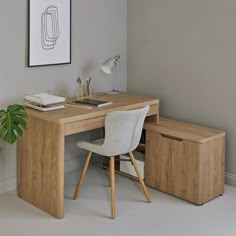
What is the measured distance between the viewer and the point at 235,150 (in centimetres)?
379

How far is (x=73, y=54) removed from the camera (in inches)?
158

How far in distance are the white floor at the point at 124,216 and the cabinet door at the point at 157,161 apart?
3.4 inches

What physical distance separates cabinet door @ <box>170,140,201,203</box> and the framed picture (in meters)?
1.21

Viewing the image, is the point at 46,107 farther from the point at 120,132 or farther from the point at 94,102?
the point at 120,132

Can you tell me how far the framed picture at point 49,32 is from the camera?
3639 mm

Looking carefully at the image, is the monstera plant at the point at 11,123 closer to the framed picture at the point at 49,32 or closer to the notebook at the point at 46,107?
the notebook at the point at 46,107

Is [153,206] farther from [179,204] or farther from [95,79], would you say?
[95,79]

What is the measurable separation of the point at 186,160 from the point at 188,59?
946 millimetres

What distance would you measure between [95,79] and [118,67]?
32cm

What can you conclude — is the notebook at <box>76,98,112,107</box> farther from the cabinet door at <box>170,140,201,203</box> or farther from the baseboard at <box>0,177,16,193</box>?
the baseboard at <box>0,177,16,193</box>

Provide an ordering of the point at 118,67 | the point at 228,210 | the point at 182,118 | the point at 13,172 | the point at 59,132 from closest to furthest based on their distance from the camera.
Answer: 1. the point at 59,132
2. the point at 228,210
3. the point at 13,172
4. the point at 182,118
5. the point at 118,67

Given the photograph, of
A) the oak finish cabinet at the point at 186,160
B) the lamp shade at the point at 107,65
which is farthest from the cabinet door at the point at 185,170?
the lamp shade at the point at 107,65

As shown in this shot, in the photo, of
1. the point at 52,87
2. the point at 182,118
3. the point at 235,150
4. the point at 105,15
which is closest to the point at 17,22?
the point at 52,87

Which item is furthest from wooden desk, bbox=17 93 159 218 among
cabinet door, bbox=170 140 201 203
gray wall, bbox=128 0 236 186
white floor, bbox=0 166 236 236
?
Result: gray wall, bbox=128 0 236 186
